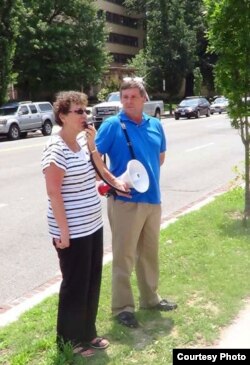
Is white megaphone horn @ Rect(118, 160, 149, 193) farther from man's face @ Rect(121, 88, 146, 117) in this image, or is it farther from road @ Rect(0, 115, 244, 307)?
road @ Rect(0, 115, 244, 307)

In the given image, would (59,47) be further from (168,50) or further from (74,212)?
(74,212)

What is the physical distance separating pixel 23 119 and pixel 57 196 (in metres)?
23.9

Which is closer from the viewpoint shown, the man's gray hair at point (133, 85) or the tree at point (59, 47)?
the man's gray hair at point (133, 85)

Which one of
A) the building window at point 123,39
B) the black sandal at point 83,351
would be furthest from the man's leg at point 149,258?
the building window at point 123,39

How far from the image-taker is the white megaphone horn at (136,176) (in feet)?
12.8

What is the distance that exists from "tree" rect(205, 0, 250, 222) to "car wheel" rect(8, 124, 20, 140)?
64.2ft

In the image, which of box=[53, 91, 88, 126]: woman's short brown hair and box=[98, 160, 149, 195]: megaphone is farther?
box=[98, 160, 149, 195]: megaphone

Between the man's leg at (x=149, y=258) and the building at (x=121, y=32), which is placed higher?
the building at (x=121, y=32)

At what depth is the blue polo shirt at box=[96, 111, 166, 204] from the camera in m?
4.08

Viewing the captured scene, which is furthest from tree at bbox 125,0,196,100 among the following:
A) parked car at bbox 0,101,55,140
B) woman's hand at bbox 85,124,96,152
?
woman's hand at bbox 85,124,96,152

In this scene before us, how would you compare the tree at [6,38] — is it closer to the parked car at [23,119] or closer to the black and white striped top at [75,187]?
the parked car at [23,119]

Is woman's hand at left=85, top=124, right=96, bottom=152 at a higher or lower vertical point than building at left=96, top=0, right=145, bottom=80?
lower

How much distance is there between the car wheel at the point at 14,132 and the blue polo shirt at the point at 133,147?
22.3 metres

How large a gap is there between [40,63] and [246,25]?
1423 inches
